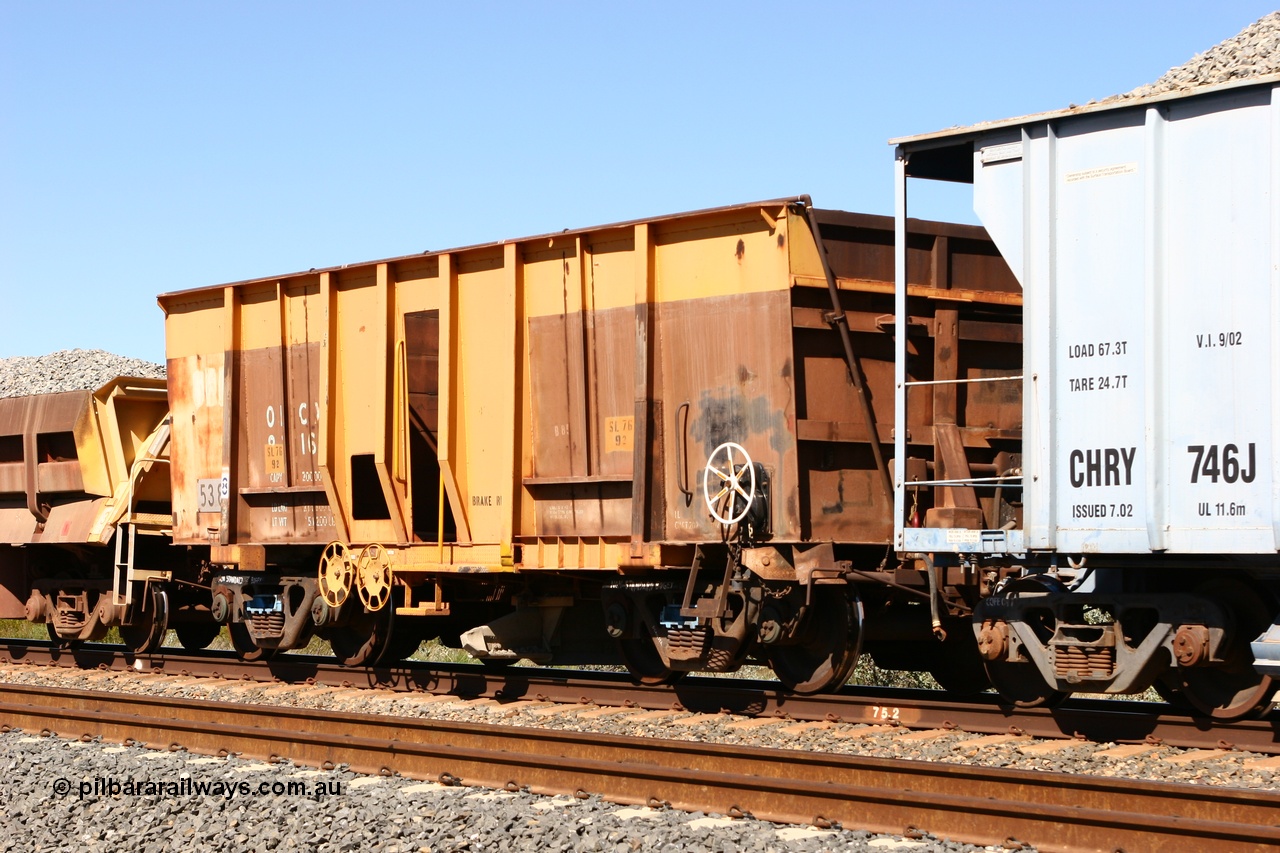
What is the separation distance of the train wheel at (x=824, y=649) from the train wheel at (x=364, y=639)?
4252 mm

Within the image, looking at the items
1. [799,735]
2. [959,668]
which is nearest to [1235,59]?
[959,668]

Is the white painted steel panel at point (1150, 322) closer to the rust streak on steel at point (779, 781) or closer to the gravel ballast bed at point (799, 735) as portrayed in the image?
the gravel ballast bed at point (799, 735)

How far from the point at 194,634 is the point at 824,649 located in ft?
32.5

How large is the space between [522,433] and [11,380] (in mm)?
26979

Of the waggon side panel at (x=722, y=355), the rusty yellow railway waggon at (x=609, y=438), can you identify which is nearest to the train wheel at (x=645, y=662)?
the rusty yellow railway waggon at (x=609, y=438)

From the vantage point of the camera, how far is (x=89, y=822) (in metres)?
7.90

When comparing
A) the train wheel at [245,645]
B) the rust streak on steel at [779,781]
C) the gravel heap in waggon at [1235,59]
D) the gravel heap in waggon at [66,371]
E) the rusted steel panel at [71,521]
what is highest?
the gravel heap in waggon at [1235,59]

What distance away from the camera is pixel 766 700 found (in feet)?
37.2

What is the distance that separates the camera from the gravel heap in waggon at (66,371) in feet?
109

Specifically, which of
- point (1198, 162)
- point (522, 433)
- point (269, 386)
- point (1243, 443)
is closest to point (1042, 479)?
point (1243, 443)

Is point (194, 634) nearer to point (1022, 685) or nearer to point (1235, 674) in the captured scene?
point (1022, 685)

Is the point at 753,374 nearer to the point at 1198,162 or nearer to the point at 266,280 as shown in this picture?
the point at 1198,162

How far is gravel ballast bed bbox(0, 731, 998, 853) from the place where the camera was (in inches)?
276

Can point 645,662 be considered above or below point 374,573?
below
